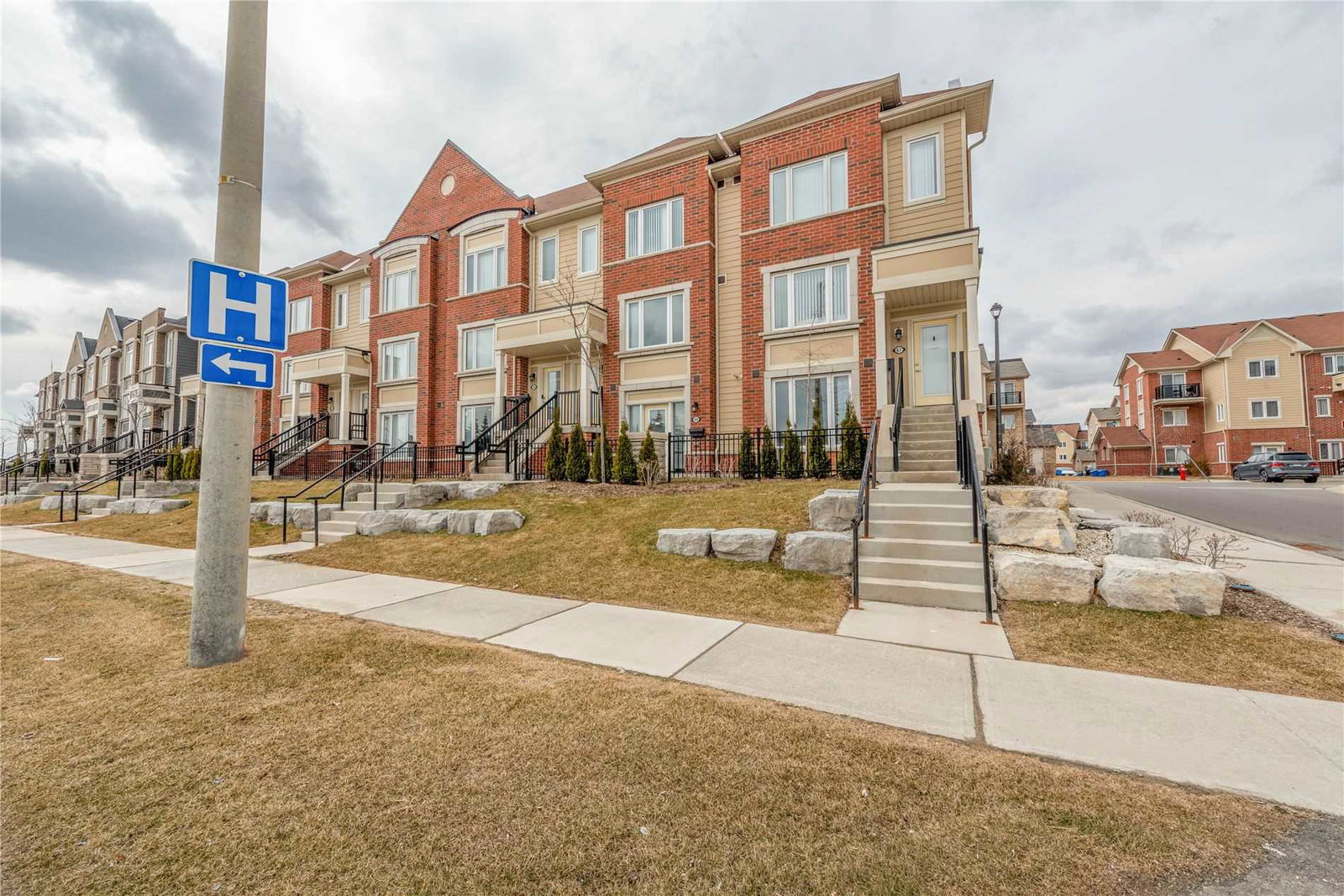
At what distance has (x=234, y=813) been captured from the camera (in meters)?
2.25

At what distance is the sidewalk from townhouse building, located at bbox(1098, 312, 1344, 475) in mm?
40621

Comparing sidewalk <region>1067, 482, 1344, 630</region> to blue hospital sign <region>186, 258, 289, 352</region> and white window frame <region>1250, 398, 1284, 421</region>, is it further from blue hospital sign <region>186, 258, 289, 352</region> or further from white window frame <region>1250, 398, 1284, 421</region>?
white window frame <region>1250, 398, 1284, 421</region>

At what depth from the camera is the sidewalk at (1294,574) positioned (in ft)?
17.6

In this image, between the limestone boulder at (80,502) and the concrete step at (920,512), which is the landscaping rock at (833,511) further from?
the limestone boulder at (80,502)

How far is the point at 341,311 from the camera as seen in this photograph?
75.7 feet

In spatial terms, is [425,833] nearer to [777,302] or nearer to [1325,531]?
[777,302]

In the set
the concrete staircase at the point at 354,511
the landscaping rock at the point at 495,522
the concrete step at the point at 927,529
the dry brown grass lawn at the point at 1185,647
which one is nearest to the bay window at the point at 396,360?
the concrete staircase at the point at 354,511

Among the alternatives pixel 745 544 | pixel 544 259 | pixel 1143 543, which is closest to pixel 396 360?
pixel 544 259

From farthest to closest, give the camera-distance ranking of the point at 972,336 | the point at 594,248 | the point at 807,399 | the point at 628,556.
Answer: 1. the point at 594,248
2. the point at 807,399
3. the point at 972,336
4. the point at 628,556

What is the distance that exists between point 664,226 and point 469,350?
27.3 ft

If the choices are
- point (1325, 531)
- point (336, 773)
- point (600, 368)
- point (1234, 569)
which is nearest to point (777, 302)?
point (600, 368)

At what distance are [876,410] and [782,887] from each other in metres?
11.4

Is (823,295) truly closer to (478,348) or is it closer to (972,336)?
(972,336)

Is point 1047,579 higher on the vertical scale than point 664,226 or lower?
lower
